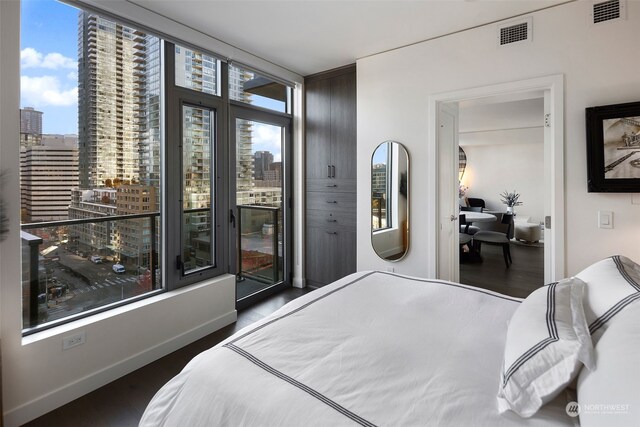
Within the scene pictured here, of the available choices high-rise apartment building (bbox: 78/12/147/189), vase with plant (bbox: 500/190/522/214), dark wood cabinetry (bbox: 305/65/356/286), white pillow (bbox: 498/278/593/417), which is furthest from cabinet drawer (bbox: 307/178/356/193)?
vase with plant (bbox: 500/190/522/214)

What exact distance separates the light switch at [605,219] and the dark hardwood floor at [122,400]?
10.6ft

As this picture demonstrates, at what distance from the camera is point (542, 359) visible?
38.0 inches

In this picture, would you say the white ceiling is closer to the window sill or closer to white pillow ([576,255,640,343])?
white pillow ([576,255,640,343])

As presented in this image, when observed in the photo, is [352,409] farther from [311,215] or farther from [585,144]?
[311,215]

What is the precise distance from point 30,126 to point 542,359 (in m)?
2.93

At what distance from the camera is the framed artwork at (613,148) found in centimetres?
226

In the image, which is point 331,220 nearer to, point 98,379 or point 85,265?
point 85,265

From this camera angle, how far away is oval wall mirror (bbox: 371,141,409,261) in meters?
3.35

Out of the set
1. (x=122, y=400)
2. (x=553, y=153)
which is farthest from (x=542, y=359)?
(x=122, y=400)

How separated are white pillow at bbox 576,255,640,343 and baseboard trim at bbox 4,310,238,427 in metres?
2.77

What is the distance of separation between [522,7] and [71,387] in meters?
4.24

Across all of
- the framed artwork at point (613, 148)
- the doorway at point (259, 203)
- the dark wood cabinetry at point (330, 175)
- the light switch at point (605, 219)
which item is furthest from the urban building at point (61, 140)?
the light switch at point (605, 219)

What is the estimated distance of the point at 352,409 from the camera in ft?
3.14

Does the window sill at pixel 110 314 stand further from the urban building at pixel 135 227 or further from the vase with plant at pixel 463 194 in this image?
the vase with plant at pixel 463 194
